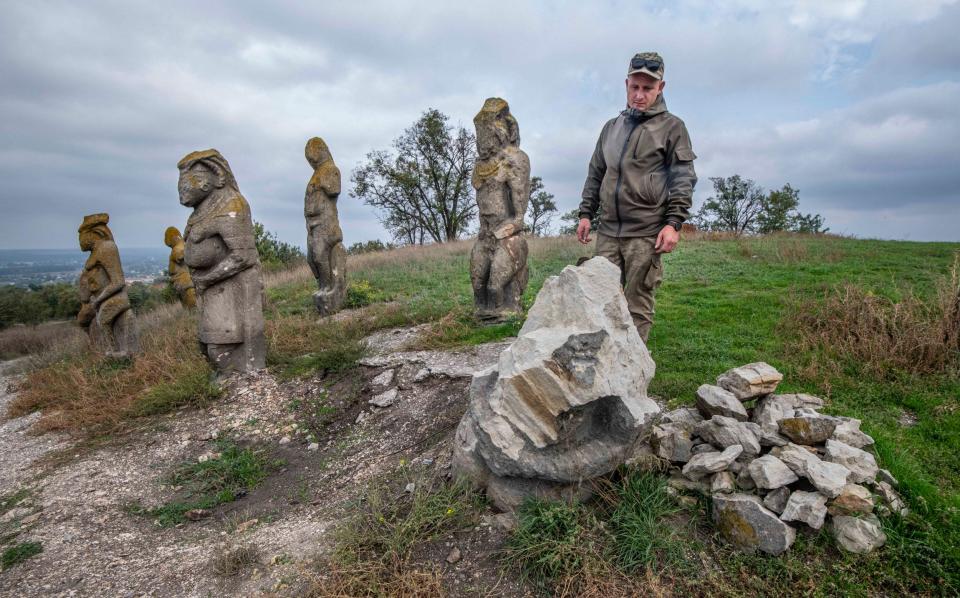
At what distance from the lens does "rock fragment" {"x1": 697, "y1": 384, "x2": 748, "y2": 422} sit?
326 centimetres

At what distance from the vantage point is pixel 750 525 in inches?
102

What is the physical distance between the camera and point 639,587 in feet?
7.94

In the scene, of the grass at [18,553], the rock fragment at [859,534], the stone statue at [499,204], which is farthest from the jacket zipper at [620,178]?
the grass at [18,553]

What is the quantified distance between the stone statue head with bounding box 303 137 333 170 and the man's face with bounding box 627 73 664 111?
664 cm

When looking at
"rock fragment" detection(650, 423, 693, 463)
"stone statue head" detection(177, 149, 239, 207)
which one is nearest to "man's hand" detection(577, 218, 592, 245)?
"rock fragment" detection(650, 423, 693, 463)

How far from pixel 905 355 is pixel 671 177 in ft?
9.98

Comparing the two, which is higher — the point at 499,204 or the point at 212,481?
the point at 499,204

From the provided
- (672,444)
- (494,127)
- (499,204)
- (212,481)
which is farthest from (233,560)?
(494,127)

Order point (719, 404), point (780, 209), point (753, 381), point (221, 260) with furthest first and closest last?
1. point (780, 209)
2. point (221, 260)
3. point (753, 381)
4. point (719, 404)

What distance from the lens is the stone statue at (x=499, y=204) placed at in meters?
6.40

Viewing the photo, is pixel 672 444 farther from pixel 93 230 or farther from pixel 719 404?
pixel 93 230

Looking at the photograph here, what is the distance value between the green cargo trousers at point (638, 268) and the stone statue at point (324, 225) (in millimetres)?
6085

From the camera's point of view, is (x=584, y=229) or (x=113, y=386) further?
(x=113, y=386)

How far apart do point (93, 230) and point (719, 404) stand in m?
8.50
